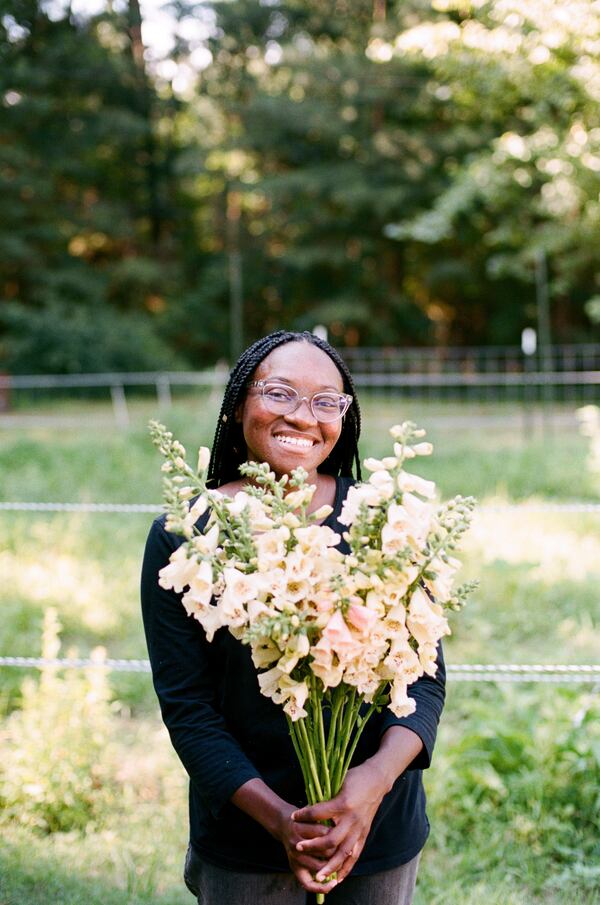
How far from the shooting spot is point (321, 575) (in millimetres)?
1163

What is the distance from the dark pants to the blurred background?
3.46ft

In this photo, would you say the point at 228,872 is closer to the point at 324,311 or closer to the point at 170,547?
the point at 170,547

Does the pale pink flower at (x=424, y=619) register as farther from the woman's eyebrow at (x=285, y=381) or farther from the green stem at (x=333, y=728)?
the woman's eyebrow at (x=285, y=381)

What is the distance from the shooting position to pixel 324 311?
67.5 feet

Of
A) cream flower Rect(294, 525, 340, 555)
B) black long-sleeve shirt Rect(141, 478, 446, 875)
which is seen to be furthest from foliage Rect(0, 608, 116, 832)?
cream flower Rect(294, 525, 340, 555)

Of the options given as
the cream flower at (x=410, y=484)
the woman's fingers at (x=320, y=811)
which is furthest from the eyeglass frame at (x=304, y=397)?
the woman's fingers at (x=320, y=811)

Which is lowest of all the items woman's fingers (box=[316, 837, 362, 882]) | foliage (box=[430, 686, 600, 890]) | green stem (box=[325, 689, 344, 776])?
foliage (box=[430, 686, 600, 890])

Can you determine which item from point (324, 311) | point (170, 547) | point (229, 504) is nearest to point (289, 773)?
point (170, 547)

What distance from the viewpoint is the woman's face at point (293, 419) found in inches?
61.4

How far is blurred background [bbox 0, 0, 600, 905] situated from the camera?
3013 mm

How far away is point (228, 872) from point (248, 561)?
654 mm

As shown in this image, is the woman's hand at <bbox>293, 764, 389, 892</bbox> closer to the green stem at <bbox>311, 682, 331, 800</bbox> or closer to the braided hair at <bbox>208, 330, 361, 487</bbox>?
the green stem at <bbox>311, 682, 331, 800</bbox>

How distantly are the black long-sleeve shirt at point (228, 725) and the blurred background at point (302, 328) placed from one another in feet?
3.78

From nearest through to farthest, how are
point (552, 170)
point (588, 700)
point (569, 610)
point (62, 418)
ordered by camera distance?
point (588, 700)
point (569, 610)
point (552, 170)
point (62, 418)
